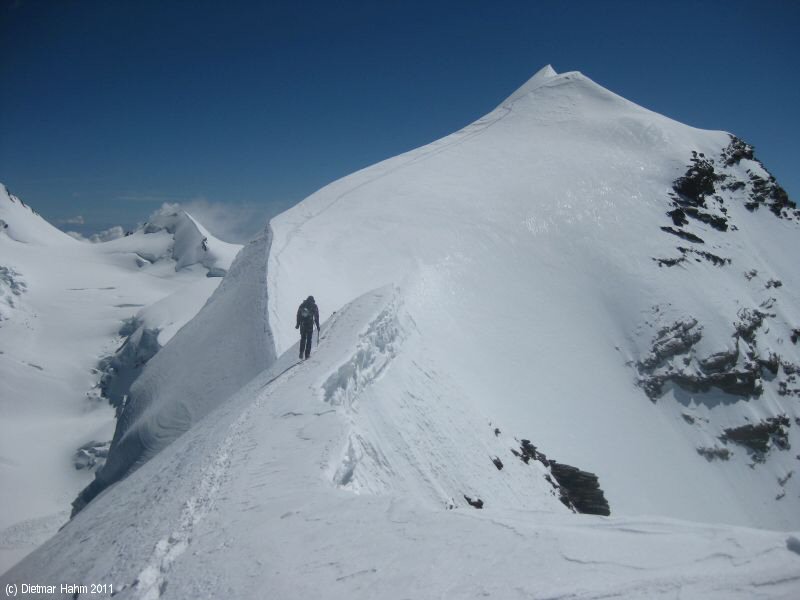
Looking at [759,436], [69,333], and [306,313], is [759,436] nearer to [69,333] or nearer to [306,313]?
[306,313]

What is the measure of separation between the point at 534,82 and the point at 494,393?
53.6 metres

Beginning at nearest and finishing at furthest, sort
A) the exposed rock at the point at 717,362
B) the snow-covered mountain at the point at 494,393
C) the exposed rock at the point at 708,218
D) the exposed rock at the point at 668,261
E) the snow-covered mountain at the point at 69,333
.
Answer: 1. the snow-covered mountain at the point at 494,393
2. the exposed rock at the point at 717,362
3. the exposed rock at the point at 668,261
4. the exposed rock at the point at 708,218
5. the snow-covered mountain at the point at 69,333

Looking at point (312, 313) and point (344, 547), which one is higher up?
point (312, 313)

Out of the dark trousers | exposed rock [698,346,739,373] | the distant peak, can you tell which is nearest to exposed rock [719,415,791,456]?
exposed rock [698,346,739,373]

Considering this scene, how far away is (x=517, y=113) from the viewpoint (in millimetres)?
54875

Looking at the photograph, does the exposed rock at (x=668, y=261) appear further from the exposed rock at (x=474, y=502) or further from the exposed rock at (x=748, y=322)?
the exposed rock at (x=474, y=502)

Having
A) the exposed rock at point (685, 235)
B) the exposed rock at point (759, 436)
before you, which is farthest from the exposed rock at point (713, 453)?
the exposed rock at point (685, 235)

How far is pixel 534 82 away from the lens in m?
60.6

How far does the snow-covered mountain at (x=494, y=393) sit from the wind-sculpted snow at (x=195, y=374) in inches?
5.7

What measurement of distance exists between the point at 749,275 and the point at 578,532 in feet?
135

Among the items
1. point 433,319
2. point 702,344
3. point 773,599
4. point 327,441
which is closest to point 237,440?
point 327,441

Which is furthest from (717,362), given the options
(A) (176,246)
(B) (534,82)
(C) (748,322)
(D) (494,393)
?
(A) (176,246)

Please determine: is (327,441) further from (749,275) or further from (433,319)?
(749,275)

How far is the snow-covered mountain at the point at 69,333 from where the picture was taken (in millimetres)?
46719
